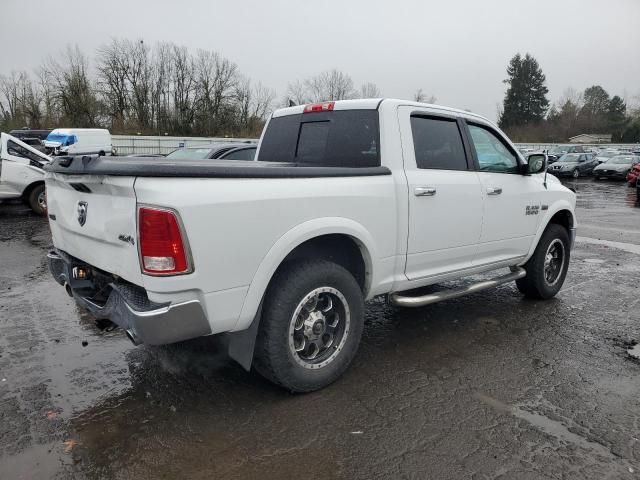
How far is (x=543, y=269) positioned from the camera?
5516 mm

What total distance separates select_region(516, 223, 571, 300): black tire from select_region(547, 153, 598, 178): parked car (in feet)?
87.2

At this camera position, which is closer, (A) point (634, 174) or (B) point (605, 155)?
(A) point (634, 174)

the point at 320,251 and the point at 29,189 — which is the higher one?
the point at 320,251

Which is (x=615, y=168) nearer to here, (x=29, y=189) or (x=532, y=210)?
(x=532, y=210)

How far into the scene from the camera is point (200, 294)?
9.16 feet

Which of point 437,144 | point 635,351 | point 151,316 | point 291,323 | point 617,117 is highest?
point 617,117

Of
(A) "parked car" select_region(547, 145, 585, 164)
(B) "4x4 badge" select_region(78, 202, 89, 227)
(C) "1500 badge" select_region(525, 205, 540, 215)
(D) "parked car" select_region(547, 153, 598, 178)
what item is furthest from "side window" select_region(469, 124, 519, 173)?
(A) "parked car" select_region(547, 145, 585, 164)

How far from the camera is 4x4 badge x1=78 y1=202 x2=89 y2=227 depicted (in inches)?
126

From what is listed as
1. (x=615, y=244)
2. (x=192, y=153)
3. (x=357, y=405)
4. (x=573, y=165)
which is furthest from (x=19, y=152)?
(x=573, y=165)

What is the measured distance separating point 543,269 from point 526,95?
87182mm

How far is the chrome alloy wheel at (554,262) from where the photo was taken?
5.63 metres

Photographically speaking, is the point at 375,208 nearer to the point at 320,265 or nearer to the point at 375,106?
the point at 320,265

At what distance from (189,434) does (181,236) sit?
3.99 feet

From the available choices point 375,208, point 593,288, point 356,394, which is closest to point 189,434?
point 356,394
